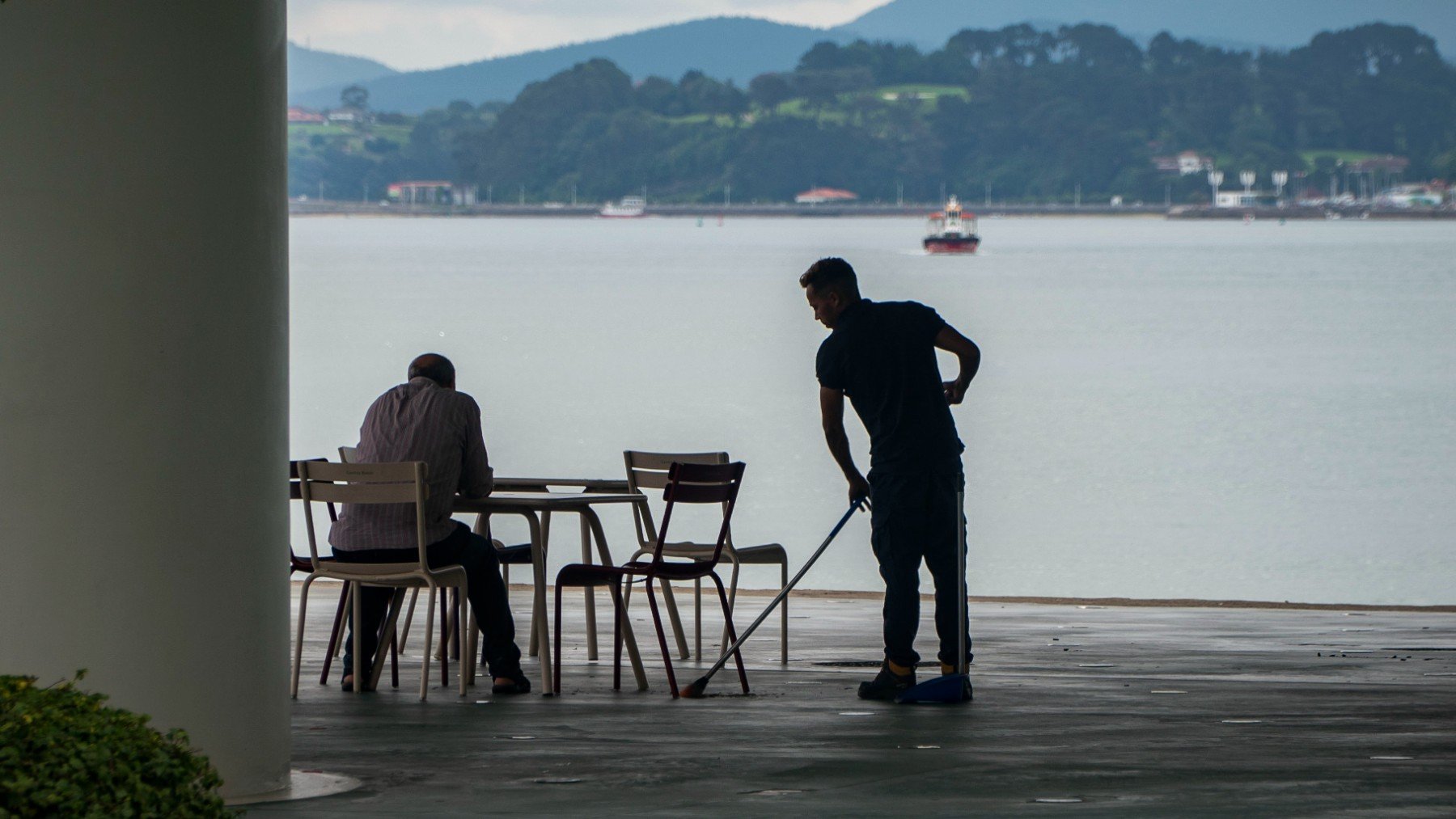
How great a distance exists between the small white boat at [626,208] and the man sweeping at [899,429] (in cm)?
12308

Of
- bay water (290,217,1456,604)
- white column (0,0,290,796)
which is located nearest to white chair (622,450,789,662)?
white column (0,0,290,796)

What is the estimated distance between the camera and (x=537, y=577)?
7258 mm

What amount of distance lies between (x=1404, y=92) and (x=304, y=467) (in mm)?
136298

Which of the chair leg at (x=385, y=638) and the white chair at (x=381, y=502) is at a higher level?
the white chair at (x=381, y=502)

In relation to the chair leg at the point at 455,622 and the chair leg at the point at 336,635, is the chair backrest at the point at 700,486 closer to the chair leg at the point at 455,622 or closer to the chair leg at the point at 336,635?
the chair leg at the point at 455,622

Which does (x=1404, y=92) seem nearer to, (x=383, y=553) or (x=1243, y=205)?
(x=1243, y=205)

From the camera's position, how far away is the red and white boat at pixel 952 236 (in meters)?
112

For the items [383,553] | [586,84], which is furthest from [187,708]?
[586,84]

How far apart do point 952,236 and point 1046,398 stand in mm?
65429

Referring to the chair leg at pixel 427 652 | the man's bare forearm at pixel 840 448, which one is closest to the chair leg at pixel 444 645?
the chair leg at pixel 427 652

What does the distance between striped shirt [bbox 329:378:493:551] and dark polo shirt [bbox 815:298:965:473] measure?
112 cm

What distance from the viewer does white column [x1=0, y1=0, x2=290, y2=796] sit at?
447cm

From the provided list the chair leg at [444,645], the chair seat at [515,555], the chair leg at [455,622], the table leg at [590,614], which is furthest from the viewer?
the table leg at [590,614]

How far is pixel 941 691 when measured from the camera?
6797mm
